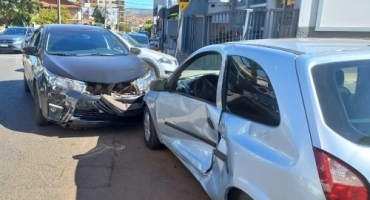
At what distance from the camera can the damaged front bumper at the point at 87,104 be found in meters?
4.62

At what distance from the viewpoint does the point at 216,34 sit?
10219 mm

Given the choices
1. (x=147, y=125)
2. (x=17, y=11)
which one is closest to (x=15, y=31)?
(x=17, y=11)

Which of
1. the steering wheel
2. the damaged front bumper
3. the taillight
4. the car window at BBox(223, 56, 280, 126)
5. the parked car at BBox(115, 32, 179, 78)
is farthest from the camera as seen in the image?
the parked car at BBox(115, 32, 179, 78)

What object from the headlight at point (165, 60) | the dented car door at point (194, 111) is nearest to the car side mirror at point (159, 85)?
the dented car door at point (194, 111)

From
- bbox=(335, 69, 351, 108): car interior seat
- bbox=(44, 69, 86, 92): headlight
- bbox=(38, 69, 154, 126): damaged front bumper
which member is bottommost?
bbox=(38, 69, 154, 126): damaged front bumper

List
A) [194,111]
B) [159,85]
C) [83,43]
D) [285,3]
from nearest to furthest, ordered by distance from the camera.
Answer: [194,111] < [159,85] < [83,43] < [285,3]

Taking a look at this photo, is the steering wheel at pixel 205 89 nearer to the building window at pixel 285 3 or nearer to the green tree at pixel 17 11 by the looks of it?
the building window at pixel 285 3

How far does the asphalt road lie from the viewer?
332 centimetres

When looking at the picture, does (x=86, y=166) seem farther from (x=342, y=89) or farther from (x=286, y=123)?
(x=342, y=89)

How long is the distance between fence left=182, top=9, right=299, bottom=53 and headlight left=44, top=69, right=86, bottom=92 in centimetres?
449

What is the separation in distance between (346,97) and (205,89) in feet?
5.07

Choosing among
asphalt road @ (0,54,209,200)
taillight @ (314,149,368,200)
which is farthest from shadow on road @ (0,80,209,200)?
taillight @ (314,149,368,200)

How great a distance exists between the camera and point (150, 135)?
4.39 metres

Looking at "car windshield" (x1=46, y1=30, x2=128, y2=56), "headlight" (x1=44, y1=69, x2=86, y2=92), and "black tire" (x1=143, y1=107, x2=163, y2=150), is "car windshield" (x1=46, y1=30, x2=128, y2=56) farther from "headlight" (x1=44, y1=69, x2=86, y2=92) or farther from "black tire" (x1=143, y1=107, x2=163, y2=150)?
"black tire" (x1=143, y1=107, x2=163, y2=150)
